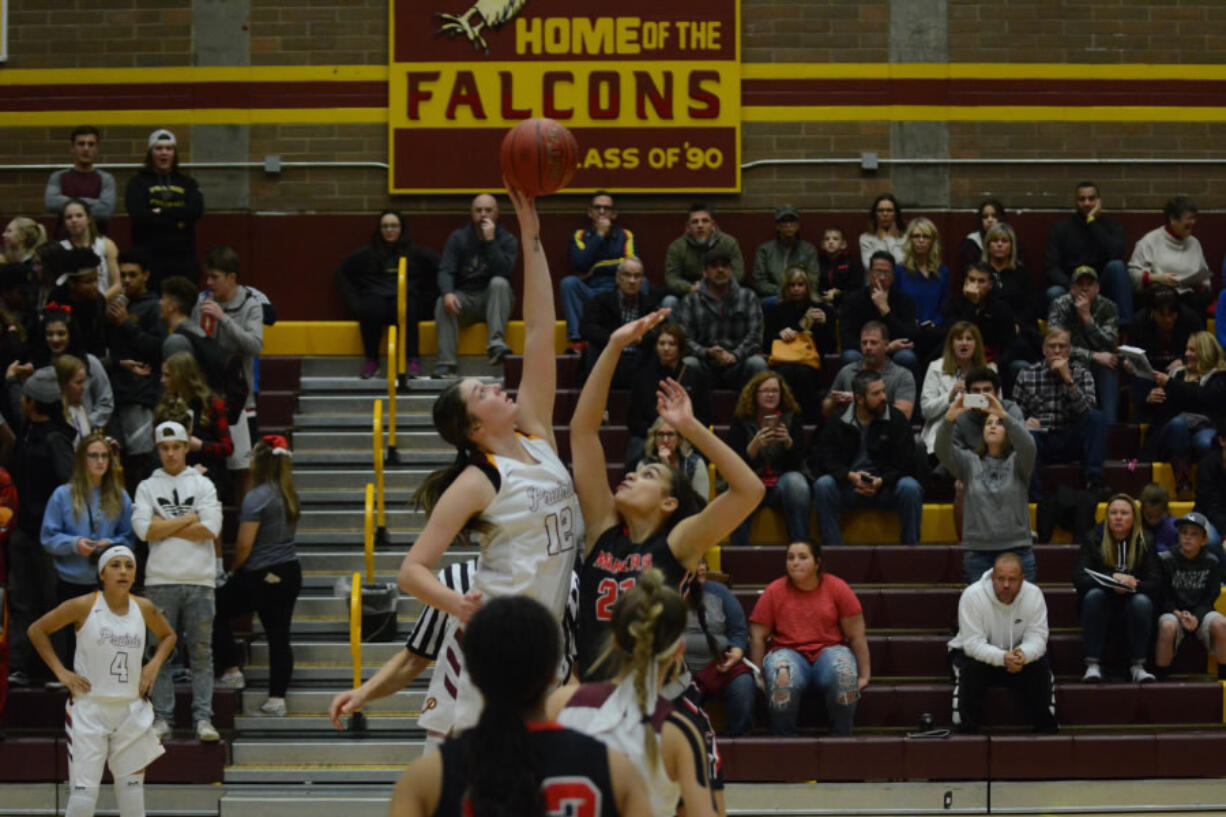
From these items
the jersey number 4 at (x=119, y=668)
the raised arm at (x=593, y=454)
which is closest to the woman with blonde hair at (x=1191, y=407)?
the jersey number 4 at (x=119, y=668)

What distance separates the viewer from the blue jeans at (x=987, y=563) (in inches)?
402

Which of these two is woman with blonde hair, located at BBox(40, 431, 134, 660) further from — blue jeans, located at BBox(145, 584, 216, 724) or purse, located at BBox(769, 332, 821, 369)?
purse, located at BBox(769, 332, 821, 369)

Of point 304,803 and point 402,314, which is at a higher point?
point 402,314

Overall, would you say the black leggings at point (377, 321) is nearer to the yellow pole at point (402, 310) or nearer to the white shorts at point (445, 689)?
the yellow pole at point (402, 310)

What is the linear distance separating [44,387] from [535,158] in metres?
5.40

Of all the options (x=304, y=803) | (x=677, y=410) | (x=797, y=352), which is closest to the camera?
(x=677, y=410)

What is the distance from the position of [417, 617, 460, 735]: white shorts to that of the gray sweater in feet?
18.1

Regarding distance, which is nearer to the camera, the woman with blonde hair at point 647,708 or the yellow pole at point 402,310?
the woman with blonde hair at point 647,708

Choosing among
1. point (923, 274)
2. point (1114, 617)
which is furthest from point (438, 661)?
point (923, 274)

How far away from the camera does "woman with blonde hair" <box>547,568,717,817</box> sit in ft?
12.9

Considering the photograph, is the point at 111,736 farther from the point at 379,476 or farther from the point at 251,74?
the point at 251,74

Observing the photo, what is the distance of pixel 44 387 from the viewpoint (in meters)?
10.3

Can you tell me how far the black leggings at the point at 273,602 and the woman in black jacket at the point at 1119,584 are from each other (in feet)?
14.8

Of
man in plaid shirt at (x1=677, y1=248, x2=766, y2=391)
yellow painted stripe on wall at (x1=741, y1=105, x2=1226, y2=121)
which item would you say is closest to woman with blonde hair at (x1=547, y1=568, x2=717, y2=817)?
man in plaid shirt at (x1=677, y1=248, x2=766, y2=391)
